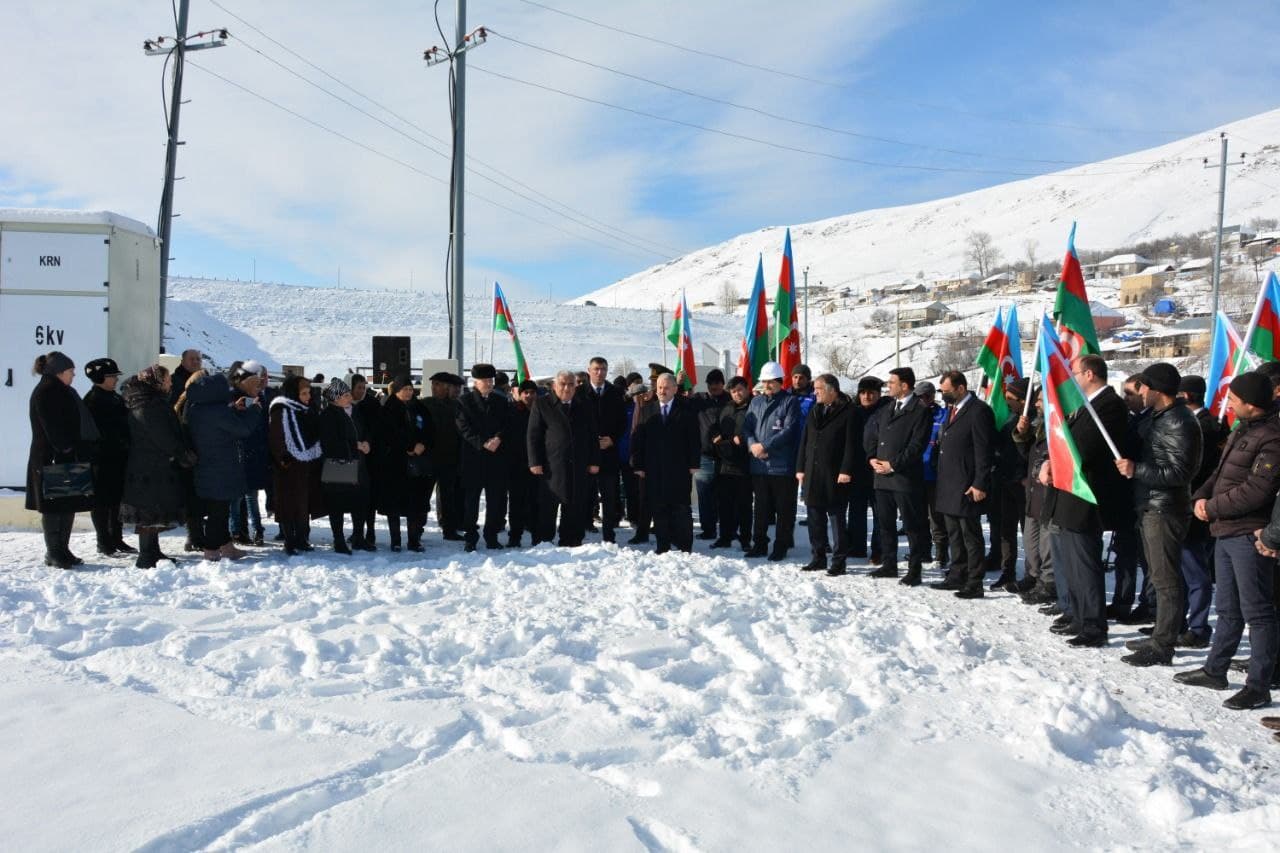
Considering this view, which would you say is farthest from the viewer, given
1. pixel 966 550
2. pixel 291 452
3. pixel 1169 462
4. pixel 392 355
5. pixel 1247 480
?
pixel 392 355

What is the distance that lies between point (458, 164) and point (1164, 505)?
11.8 m

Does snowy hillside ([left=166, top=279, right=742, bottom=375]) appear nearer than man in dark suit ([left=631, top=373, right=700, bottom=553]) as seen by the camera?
No

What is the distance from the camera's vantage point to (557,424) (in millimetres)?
9336

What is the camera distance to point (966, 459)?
26.2 ft

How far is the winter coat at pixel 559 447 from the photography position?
367 inches

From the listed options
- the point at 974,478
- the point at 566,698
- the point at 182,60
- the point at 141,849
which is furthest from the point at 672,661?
the point at 182,60

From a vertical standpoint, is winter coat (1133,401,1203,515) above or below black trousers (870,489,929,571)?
above

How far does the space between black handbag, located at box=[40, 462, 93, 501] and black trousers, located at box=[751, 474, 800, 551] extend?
20.3 ft

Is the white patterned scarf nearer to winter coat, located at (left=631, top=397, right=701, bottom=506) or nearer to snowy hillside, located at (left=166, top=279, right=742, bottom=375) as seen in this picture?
winter coat, located at (left=631, top=397, right=701, bottom=506)

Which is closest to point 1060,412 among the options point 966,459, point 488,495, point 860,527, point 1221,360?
point 966,459

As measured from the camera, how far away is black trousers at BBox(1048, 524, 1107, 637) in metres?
6.46

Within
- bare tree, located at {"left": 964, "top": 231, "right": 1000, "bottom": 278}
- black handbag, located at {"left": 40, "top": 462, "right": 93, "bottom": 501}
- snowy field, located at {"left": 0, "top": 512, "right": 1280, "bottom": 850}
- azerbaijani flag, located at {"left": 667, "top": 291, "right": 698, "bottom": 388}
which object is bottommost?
snowy field, located at {"left": 0, "top": 512, "right": 1280, "bottom": 850}

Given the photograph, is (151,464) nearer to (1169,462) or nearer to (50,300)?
(50,300)

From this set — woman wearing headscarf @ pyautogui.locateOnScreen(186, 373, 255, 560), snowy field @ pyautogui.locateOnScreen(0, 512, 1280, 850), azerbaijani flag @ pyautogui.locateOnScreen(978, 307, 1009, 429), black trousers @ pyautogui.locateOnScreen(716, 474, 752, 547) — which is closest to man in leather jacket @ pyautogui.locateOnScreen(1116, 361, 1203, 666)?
snowy field @ pyautogui.locateOnScreen(0, 512, 1280, 850)
